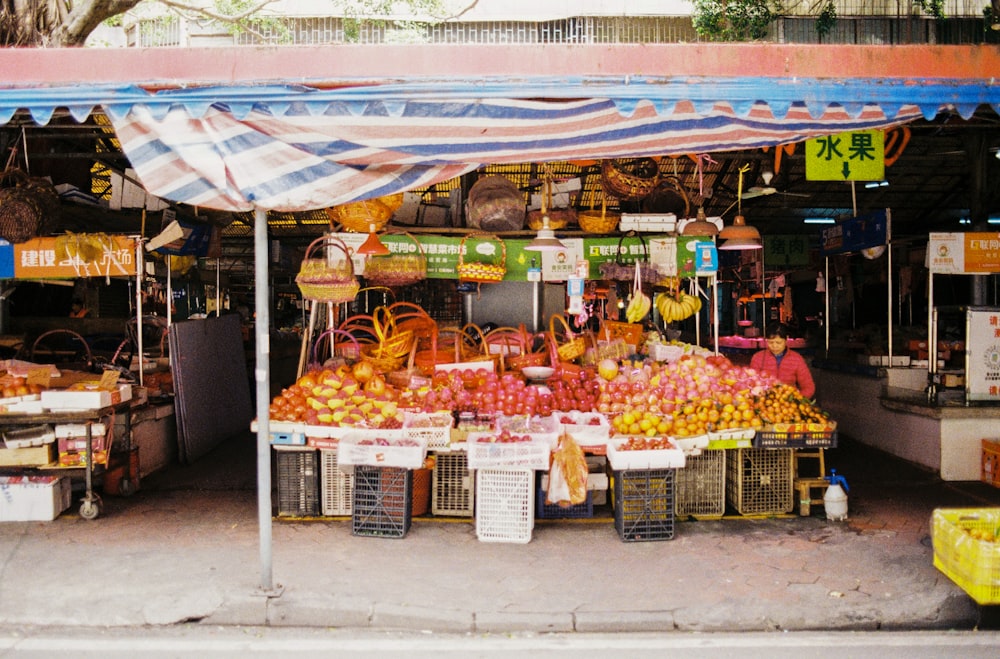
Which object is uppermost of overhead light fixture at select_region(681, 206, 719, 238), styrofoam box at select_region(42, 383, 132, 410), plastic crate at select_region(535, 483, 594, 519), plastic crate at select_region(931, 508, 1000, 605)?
overhead light fixture at select_region(681, 206, 719, 238)

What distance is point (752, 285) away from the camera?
56.9ft

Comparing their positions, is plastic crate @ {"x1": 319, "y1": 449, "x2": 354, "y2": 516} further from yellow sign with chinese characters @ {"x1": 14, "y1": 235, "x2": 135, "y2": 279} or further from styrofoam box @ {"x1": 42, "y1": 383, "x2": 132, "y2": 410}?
yellow sign with chinese characters @ {"x1": 14, "y1": 235, "x2": 135, "y2": 279}

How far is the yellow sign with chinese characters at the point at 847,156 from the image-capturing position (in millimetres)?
8609

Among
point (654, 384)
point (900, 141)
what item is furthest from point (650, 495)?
point (900, 141)

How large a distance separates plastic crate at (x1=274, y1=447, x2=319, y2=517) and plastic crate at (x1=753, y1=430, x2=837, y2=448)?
4436 millimetres

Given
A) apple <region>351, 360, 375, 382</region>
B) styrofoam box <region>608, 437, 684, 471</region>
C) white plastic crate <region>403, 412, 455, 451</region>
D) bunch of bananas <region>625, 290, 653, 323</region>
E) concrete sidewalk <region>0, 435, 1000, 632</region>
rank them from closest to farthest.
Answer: concrete sidewalk <region>0, 435, 1000, 632</region>, styrofoam box <region>608, 437, 684, 471</region>, white plastic crate <region>403, 412, 455, 451</region>, apple <region>351, 360, 375, 382</region>, bunch of bananas <region>625, 290, 653, 323</region>

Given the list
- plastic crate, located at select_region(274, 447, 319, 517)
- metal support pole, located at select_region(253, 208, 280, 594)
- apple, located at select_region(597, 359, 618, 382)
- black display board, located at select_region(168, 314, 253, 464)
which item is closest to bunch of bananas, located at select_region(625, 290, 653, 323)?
apple, located at select_region(597, 359, 618, 382)

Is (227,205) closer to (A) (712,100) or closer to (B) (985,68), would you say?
(A) (712,100)

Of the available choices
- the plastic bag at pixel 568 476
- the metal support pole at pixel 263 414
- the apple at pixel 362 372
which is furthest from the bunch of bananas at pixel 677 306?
the metal support pole at pixel 263 414

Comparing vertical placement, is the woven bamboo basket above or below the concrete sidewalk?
above

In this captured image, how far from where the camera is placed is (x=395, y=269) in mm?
8219

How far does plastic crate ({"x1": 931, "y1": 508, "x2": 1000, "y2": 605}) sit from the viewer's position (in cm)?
462

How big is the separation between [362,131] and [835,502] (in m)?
5.59

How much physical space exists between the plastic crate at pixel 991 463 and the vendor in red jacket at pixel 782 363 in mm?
1998
